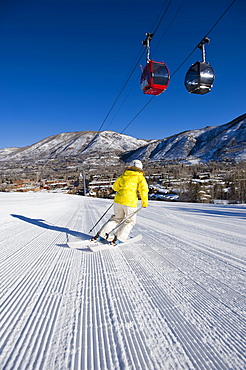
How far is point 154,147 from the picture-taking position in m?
135

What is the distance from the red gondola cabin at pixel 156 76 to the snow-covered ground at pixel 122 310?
23.0 ft

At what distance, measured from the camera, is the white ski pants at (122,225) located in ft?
10.9

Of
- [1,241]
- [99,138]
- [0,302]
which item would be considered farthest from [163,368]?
[99,138]

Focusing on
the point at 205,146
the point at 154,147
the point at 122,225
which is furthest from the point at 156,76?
the point at 154,147

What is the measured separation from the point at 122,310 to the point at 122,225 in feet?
6.28

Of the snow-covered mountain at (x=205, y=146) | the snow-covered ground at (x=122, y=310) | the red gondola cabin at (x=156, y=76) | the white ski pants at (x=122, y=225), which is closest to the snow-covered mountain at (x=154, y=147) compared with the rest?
the snow-covered mountain at (x=205, y=146)

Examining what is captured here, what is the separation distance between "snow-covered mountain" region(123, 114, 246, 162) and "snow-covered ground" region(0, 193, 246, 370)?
90.6 m

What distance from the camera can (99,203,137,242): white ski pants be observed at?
3.31 m

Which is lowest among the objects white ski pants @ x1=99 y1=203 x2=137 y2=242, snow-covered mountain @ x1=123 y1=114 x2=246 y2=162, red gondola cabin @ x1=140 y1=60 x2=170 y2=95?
white ski pants @ x1=99 y1=203 x2=137 y2=242

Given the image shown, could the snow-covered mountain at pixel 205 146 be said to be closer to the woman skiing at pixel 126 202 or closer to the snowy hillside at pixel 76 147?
the snowy hillside at pixel 76 147

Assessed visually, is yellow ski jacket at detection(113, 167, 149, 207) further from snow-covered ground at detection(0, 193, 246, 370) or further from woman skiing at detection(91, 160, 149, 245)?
snow-covered ground at detection(0, 193, 246, 370)

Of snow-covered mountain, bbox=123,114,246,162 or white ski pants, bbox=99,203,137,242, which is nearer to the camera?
white ski pants, bbox=99,203,137,242

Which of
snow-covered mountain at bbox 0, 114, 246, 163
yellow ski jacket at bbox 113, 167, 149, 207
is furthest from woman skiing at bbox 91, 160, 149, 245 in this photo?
snow-covered mountain at bbox 0, 114, 246, 163

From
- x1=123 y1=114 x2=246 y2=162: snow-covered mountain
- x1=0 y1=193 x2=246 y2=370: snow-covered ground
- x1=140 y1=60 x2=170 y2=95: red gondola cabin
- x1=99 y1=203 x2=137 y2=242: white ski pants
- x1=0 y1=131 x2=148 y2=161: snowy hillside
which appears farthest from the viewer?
x1=0 y1=131 x2=148 y2=161: snowy hillside
